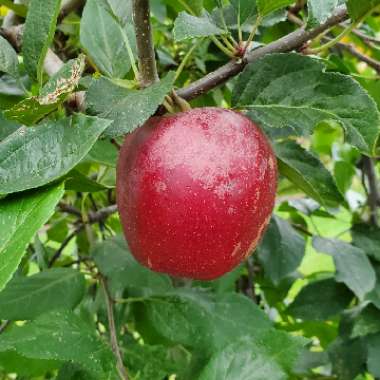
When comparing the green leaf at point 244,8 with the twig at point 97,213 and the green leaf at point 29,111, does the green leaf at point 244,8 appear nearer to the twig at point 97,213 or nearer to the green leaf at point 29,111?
the green leaf at point 29,111

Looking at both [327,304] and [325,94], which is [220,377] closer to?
[325,94]

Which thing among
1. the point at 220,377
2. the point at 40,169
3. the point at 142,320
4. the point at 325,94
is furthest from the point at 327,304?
the point at 40,169

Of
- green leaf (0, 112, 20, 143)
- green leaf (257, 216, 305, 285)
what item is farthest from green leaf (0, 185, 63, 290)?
green leaf (257, 216, 305, 285)

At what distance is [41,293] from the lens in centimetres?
82

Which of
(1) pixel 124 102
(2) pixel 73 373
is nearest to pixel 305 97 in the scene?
(1) pixel 124 102

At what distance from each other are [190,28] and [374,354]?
664mm

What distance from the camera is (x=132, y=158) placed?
58 centimetres

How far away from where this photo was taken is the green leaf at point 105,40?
708 mm

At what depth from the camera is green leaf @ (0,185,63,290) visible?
0.42m

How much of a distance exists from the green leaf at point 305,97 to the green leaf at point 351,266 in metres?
0.41

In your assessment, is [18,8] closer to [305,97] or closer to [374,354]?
[305,97]

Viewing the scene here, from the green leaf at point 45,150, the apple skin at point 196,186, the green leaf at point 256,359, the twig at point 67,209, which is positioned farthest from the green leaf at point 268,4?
the twig at point 67,209

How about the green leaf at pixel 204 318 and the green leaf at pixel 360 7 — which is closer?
the green leaf at pixel 360 7

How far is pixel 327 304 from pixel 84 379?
550mm
